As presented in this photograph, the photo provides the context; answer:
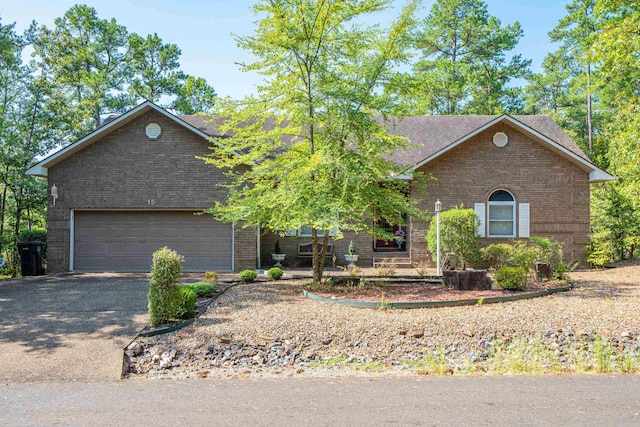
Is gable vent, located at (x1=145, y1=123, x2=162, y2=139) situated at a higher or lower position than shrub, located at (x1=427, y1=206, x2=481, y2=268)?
higher

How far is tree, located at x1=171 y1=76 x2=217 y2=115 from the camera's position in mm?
34375

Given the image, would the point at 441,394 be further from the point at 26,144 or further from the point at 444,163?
→ the point at 26,144

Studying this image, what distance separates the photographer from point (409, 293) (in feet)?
35.9

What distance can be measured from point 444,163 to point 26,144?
1533cm

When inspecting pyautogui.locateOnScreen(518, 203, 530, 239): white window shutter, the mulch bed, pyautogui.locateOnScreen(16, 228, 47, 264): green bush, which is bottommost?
the mulch bed

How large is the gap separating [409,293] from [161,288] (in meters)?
5.28

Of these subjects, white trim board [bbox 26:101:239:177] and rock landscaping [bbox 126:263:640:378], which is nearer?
rock landscaping [bbox 126:263:640:378]

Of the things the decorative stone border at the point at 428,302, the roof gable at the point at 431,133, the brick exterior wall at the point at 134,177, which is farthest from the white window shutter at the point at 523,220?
the brick exterior wall at the point at 134,177

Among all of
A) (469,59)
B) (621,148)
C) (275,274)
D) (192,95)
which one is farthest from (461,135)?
(192,95)

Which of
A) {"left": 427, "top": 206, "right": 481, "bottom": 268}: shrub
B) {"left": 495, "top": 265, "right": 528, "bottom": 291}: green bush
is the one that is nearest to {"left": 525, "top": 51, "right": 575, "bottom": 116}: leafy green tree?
{"left": 427, "top": 206, "right": 481, "bottom": 268}: shrub

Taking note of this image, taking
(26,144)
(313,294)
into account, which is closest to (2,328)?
(313,294)

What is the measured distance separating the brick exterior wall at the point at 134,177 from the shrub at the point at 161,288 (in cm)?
721

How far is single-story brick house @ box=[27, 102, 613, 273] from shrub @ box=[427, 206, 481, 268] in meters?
1.29

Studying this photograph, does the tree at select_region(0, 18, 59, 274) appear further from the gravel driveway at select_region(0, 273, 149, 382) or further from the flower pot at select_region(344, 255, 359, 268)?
the flower pot at select_region(344, 255, 359, 268)
